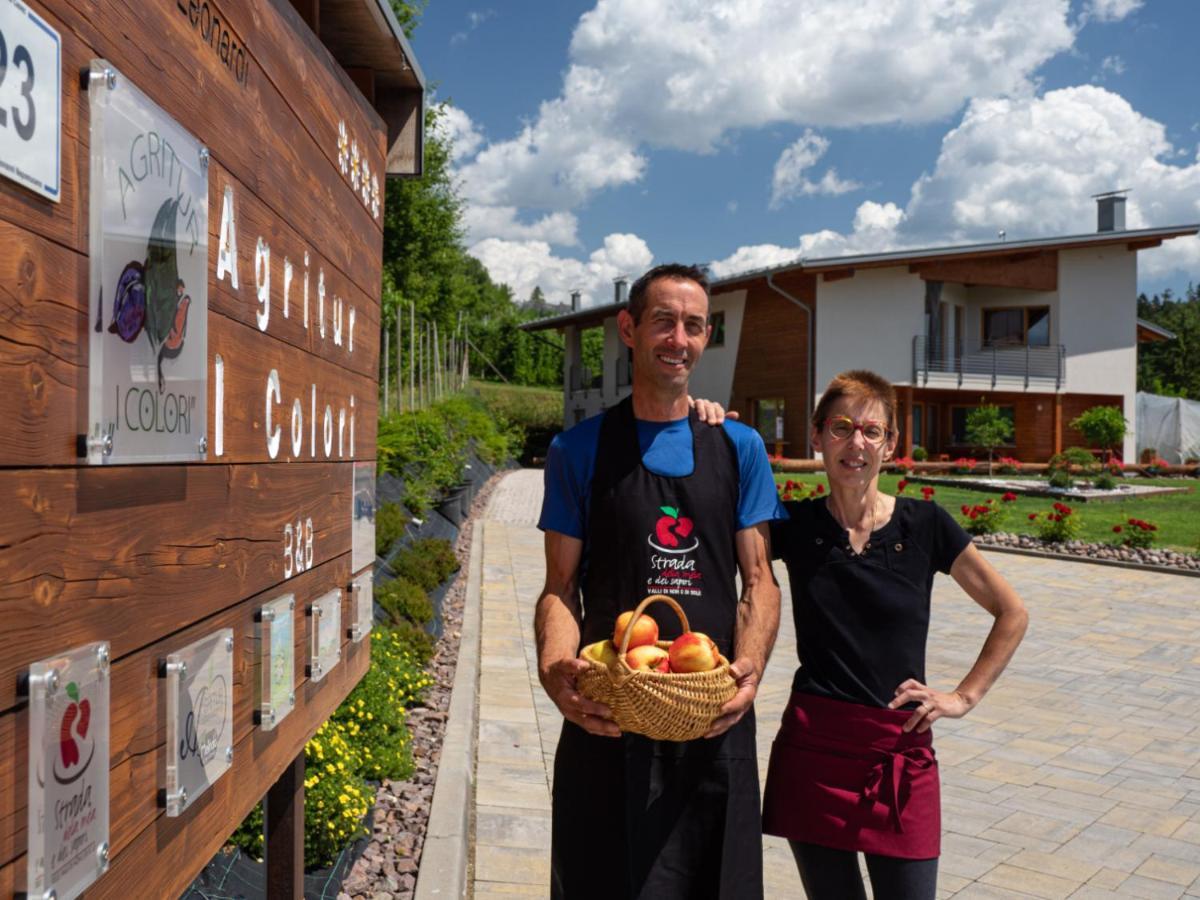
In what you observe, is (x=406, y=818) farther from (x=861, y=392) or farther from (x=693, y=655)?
(x=861, y=392)

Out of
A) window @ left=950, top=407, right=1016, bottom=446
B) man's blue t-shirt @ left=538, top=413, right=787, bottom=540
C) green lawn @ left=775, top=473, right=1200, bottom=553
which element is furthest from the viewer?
window @ left=950, top=407, right=1016, bottom=446

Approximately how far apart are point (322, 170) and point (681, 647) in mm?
1632

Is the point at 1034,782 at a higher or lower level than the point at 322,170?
lower

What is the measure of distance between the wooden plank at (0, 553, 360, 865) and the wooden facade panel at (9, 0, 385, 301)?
0.66m

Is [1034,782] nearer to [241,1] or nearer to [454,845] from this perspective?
[454,845]

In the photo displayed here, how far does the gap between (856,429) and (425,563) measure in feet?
22.4

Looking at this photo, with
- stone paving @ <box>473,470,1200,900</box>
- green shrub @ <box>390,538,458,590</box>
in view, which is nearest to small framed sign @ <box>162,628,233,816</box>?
stone paving @ <box>473,470,1200,900</box>

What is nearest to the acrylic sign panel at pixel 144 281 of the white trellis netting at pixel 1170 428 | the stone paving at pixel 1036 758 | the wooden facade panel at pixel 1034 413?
the stone paving at pixel 1036 758

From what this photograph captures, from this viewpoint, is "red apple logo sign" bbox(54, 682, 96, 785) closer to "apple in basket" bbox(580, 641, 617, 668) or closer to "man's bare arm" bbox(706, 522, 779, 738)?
"apple in basket" bbox(580, 641, 617, 668)

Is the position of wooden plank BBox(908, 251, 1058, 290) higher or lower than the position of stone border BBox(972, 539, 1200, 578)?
higher

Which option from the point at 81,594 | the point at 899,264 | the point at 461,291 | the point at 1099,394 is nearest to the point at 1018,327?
the point at 1099,394

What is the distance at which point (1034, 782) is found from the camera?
5734mm

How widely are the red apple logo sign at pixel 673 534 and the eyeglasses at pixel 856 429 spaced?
556 mm

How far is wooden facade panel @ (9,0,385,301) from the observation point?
55.6 inches
